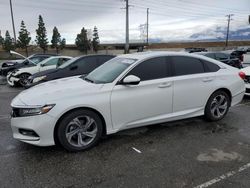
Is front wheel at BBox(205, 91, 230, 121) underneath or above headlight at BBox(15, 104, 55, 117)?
underneath

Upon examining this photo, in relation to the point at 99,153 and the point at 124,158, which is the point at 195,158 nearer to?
the point at 124,158

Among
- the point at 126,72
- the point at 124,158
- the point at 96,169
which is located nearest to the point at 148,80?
the point at 126,72

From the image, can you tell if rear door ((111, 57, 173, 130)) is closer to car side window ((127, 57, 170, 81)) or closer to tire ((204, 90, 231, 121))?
car side window ((127, 57, 170, 81))

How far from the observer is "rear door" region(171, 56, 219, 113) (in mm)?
4457

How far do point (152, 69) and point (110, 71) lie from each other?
782 millimetres

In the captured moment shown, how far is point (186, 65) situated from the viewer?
4672 mm

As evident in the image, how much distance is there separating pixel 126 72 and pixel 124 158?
4.73 feet

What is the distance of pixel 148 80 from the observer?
13.7 feet

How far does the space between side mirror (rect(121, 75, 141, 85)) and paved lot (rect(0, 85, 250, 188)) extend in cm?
104

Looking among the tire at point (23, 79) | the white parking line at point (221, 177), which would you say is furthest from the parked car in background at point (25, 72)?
the white parking line at point (221, 177)

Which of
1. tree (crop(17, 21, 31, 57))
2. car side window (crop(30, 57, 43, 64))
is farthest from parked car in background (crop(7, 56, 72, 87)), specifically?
tree (crop(17, 21, 31, 57))

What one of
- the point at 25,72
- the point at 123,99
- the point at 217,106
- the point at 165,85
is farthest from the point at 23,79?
the point at 217,106

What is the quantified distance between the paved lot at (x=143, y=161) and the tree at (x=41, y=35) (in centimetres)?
4757

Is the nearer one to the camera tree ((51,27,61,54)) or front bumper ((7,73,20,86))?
front bumper ((7,73,20,86))
